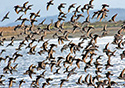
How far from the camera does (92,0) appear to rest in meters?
26.7

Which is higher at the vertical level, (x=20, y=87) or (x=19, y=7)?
(x=19, y=7)

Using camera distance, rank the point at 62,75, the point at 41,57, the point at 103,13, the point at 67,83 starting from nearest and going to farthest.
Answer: the point at 103,13 < the point at 67,83 < the point at 62,75 < the point at 41,57

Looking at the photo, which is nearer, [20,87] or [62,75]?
[20,87]

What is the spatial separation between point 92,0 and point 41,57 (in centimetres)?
2414

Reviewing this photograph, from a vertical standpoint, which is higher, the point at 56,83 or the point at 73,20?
the point at 73,20

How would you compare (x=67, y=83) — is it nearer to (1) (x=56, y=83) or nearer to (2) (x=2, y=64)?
(1) (x=56, y=83)

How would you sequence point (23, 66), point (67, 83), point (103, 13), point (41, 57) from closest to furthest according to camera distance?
point (103, 13)
point (67, 83)
point (23, 66)
point (41, 57)

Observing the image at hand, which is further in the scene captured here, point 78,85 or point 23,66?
point 23,66

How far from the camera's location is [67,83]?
28.3 meters

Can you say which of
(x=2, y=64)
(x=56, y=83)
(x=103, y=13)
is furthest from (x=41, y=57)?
(x=103, y=13)

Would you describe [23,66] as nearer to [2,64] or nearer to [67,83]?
[2,64]

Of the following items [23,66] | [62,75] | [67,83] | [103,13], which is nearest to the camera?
[103,13]

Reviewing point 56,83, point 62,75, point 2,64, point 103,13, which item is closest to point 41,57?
point 2,64

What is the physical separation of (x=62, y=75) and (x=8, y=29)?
37360 millimetres
